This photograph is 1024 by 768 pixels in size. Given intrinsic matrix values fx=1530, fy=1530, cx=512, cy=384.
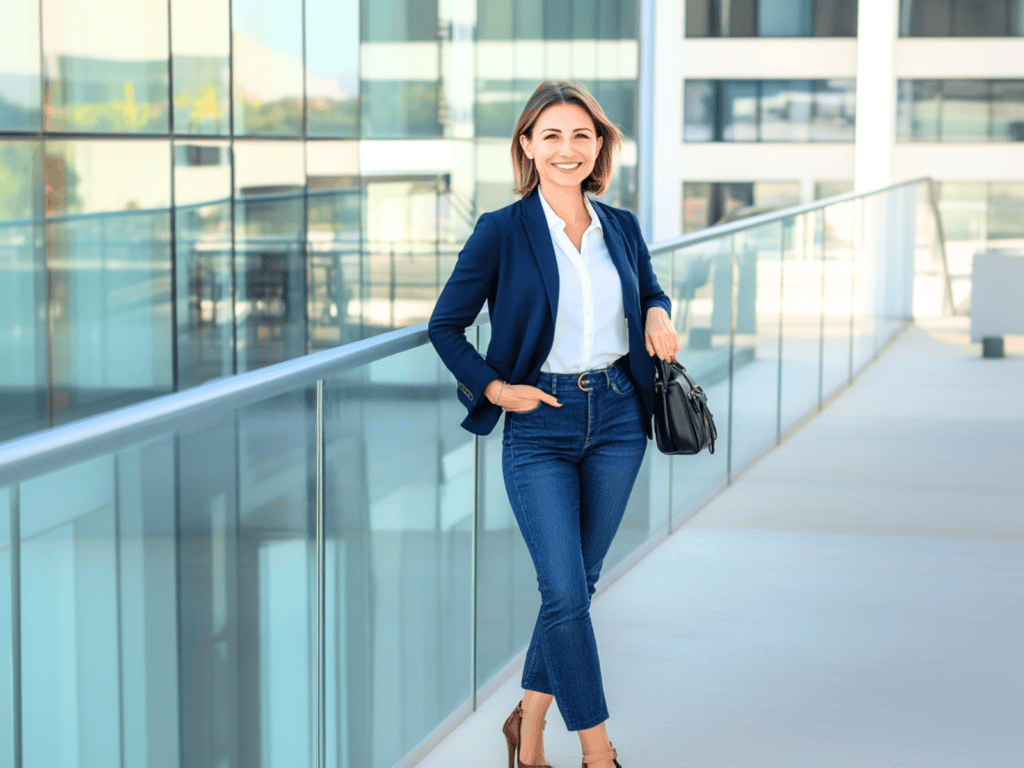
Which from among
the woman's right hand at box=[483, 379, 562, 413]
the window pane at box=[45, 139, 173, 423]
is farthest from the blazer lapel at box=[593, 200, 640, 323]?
the window pane at box=[45, 139, 173, 423]

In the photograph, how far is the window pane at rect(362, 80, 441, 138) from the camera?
16.3 metres

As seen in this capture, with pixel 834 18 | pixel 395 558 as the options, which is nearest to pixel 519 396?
pixel 395 558

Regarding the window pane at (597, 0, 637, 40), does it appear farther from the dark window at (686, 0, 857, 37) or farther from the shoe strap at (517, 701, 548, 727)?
the dark window at (686, 0, 857, 37)

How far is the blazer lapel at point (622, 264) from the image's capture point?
3.10 metres

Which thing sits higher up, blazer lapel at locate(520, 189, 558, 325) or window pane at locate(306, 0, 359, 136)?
window pane at locate(306, 0, 359, 136)

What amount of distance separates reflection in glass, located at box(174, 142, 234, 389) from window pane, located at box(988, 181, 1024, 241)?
40833 mm

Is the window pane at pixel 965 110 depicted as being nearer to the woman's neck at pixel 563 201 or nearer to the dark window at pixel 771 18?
the dark window at pixel 771 18

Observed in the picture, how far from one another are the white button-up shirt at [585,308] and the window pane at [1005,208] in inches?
1929

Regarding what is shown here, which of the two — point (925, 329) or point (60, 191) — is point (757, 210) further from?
point (60, 191)

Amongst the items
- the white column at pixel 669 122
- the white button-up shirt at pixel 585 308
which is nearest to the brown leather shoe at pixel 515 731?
the white button-up shirt at pixel 585 308

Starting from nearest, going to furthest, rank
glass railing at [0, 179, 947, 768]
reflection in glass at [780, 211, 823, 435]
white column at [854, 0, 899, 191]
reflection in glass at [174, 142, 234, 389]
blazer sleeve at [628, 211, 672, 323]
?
glass railing at [0, 179, 947, 768] → blazer sleeve at [628, 211, 672, 323] → reflection in glass at [780, 211, 823, 435] → reflection in glass at [174, 142, 234, 389] → white column at [854, 0, 899, 191]

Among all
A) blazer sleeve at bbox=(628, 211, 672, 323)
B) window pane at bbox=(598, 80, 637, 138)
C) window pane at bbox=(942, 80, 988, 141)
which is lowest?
blazer sleeve at bbox=(628, 211, 672, 323)

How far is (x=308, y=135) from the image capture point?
14.8 m

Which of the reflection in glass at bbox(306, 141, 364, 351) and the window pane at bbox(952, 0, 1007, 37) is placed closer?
the reflection in glass at bbox(306, 141, 364, 351)
